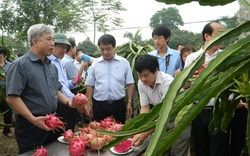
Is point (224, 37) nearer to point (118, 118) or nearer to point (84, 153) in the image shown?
point (84, 153)

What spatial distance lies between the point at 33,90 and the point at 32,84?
35 millimetres

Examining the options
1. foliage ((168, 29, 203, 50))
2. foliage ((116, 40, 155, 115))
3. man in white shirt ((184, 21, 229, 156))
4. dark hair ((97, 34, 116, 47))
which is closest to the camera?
man in white shirt ((184, 21, 229, 156))

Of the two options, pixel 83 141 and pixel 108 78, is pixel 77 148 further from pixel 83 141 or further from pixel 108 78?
pixel 108 78

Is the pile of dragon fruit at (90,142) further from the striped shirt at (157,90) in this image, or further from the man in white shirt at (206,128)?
the man in white shirt at (206,128)

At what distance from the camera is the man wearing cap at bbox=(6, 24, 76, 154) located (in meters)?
1.41

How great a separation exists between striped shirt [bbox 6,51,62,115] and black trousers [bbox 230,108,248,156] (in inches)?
47.8

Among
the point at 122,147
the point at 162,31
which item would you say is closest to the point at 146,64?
the point at 122,147

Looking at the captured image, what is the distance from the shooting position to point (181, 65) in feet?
7.54

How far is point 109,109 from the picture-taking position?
2219 mm

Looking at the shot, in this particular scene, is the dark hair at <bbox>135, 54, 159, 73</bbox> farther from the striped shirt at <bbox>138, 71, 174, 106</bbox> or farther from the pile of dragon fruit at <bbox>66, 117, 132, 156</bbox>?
the pile of dragon fruit at <bbox>66, 117, 132, 156</bbox>

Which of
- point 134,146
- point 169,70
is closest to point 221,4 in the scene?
point 134,146

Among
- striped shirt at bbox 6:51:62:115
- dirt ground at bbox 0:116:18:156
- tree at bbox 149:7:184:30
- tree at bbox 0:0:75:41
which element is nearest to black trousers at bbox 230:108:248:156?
striped shirt at bbox 6:51:62:115

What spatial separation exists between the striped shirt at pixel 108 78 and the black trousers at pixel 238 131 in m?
0.91

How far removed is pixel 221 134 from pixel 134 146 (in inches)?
25.6
